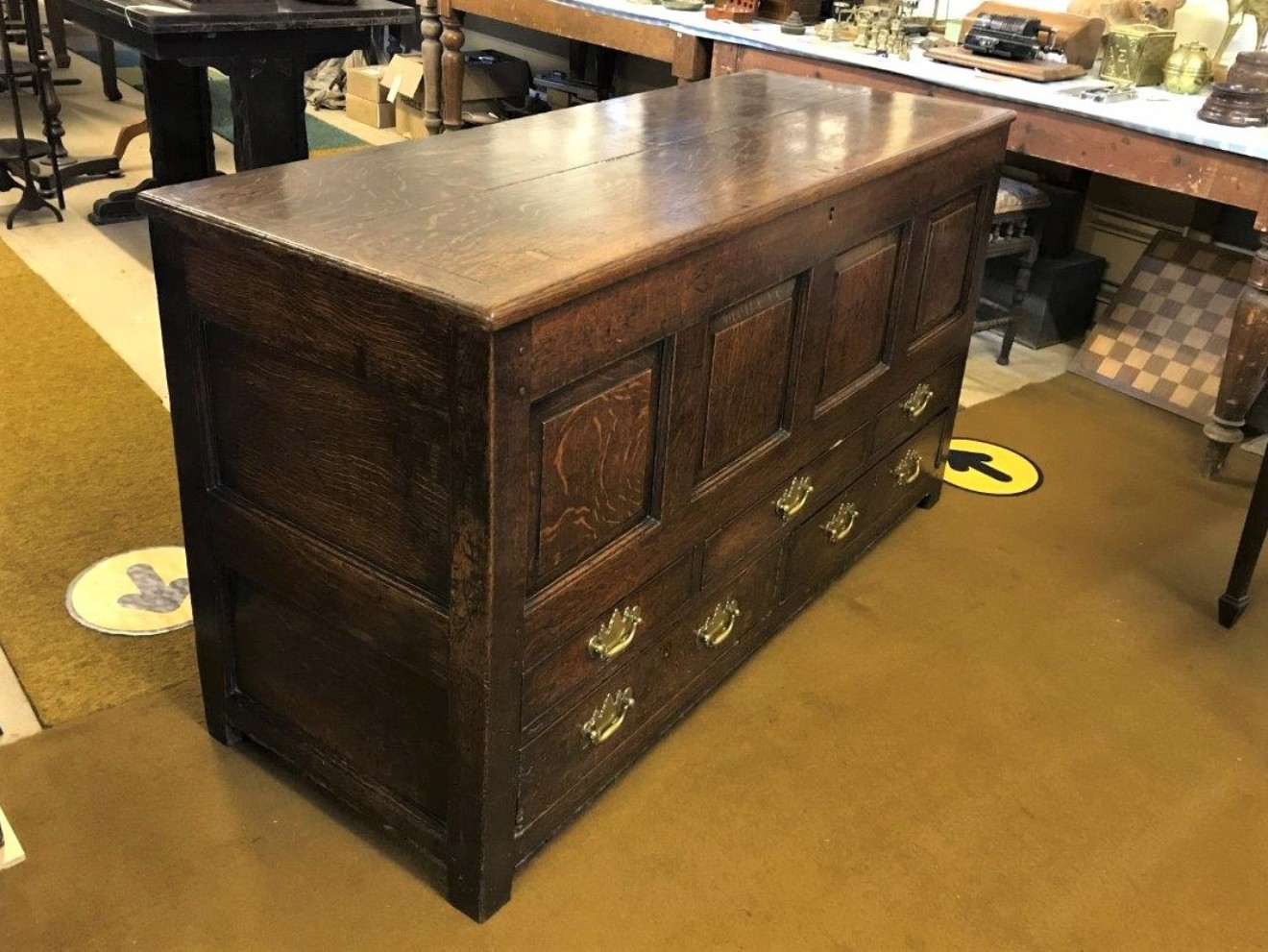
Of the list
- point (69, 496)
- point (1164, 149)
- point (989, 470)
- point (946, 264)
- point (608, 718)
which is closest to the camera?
point (608, 718)

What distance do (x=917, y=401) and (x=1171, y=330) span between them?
1341mm

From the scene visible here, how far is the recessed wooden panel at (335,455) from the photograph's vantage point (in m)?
1.42

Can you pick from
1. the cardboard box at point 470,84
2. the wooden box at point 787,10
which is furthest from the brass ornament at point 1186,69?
the cardboard box at point 470,84

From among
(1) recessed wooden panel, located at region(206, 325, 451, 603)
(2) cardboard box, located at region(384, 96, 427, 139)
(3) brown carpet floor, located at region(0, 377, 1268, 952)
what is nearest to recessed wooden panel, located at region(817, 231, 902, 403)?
(3) brown carpet floor, located at region(0, 377, 1268, 952)

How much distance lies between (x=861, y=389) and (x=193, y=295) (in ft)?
3.85

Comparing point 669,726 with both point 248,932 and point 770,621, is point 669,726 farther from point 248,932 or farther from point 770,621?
point 248,932

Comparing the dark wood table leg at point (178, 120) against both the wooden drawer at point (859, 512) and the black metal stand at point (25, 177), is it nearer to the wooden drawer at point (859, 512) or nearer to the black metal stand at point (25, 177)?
the black metal stand at point (25, 177)

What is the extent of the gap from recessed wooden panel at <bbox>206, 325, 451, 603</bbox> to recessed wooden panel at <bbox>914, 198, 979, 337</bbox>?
1.24 metres

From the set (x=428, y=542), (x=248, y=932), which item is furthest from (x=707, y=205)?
(x=248, y=932)

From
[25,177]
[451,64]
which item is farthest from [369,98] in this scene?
[25,177]

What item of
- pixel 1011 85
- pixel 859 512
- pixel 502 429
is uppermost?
pixel 1011 85

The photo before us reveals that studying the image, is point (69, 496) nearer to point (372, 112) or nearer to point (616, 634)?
point (616, 634)

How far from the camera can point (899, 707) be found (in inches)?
82.6

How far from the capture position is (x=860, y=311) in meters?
2.11
